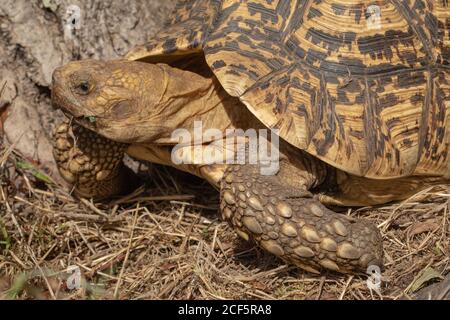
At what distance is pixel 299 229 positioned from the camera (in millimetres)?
2945

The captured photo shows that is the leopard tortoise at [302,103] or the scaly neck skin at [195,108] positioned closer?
the leopard tortoise at [302,103]

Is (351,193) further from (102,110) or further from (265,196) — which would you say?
(102,110)

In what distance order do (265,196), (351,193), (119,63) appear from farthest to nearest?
(351,193)
(119,63)
(265,196)

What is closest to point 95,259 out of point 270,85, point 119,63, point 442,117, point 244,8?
point 119,63

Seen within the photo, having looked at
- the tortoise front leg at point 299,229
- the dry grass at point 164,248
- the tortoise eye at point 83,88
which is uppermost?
the tortoise eye at point 83,88

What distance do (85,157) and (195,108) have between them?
0.73m

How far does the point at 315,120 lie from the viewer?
9.95 ft

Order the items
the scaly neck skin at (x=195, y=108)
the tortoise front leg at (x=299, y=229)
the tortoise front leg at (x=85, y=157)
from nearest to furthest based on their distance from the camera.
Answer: the tortoise front leg at (x=299, y=229) → the scaly neck skin at (x=195, y=108) → the tortoise front leg at (x=85, y=157)

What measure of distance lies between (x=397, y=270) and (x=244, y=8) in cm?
153

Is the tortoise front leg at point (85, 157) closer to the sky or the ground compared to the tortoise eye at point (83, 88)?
closer to the ground

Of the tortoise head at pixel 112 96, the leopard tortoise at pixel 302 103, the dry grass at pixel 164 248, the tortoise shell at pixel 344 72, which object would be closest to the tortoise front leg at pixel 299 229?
the leopard tortoise at pixel 302 103

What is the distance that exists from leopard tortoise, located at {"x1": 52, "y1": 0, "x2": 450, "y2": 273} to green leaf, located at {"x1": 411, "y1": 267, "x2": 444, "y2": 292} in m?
0.20

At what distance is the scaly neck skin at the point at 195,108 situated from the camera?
3.26m

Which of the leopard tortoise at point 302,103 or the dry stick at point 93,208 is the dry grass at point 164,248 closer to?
the dry stick at point 93,208
